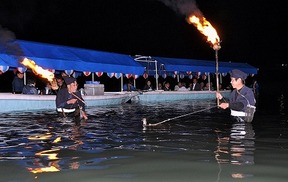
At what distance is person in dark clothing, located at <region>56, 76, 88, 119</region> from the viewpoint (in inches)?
511

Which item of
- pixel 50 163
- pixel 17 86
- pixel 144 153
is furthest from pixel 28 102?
pixel 50 163

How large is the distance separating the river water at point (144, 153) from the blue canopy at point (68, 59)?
8.57 metres

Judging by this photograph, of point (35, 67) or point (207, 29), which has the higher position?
point (207, 29)

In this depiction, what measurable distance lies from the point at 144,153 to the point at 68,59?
51.4 ft

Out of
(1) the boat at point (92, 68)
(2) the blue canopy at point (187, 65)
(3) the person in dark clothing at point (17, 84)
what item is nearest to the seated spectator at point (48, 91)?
(1) the boat at point (92, 68)

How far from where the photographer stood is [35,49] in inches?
817

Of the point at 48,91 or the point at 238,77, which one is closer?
the point at 238,77

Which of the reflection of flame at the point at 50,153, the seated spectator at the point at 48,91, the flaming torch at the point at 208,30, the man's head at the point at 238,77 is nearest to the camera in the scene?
the reflection of flame at the point at 50,153

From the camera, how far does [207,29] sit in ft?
42.8

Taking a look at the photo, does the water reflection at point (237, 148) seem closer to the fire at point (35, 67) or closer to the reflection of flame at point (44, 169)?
the reflection of flame at point (44, 169)

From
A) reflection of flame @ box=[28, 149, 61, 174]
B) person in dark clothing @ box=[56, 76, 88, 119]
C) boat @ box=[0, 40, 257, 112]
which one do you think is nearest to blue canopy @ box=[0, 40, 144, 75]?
boat @ box=[0, 40, 257, 112]

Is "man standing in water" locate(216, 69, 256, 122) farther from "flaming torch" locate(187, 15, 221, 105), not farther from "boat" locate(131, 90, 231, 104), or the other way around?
"boat" locate(131, 90, 231, 104)

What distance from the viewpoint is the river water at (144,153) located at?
557 centimetres

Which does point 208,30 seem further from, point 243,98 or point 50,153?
point 50,153
